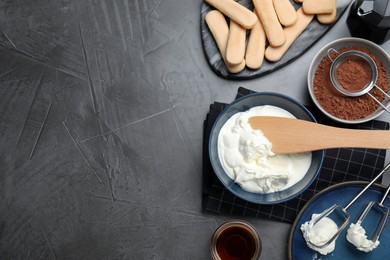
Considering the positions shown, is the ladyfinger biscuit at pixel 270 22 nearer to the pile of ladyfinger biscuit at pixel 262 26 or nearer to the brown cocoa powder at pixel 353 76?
the pile of ladyfinger biscuit at pixel 262 26

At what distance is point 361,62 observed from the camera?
0.90m

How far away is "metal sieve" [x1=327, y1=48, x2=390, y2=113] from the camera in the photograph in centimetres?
88

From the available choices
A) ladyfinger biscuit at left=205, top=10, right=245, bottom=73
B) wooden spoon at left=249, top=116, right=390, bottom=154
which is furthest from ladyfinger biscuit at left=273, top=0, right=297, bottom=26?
wooden spoon at left=249, top=116, right=390, bottom=154

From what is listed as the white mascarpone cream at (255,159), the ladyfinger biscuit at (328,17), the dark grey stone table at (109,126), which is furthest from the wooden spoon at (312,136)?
the ladyfinger biscuit at (328,17)

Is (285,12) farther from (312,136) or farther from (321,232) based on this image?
(321,232)

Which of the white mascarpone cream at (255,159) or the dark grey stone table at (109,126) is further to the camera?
the dark grey stone table at (109,126)

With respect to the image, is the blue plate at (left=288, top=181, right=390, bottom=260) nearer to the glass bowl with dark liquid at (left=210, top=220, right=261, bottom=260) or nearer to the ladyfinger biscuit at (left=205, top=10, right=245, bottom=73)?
the glass bowl with dark liquid at (left=210, top=220, right=261, bottom=260)

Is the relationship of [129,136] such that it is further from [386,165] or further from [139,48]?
[386,165]

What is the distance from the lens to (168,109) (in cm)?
96

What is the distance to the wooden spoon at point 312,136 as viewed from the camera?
0.81m

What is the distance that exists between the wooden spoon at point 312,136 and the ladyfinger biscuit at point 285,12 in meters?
0.22

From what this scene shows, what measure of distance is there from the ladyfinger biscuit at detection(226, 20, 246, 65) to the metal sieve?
17 cm

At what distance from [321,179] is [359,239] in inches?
5.2

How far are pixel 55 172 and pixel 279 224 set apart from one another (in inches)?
19.2
